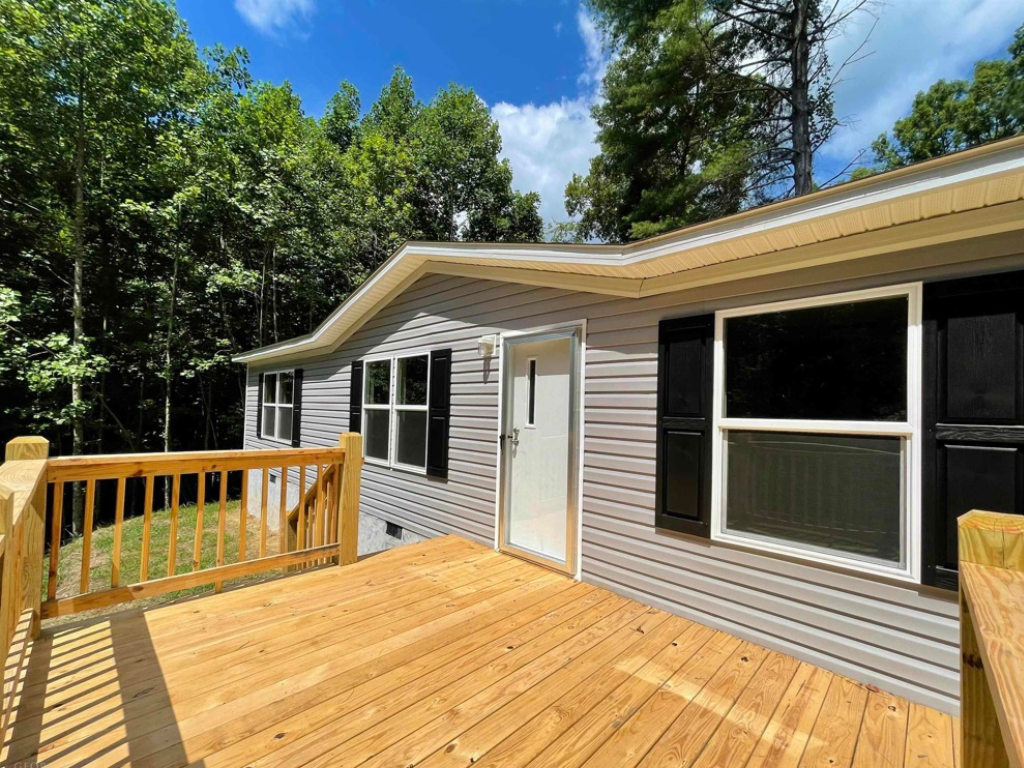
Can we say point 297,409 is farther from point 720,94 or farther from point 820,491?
point 720,94

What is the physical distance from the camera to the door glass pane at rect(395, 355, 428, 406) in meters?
5.19

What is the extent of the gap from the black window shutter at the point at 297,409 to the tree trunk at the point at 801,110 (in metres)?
9.60

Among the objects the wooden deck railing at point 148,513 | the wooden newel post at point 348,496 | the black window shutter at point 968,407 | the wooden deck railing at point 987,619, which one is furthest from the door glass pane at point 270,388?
the wooden deck railing at point 987,619

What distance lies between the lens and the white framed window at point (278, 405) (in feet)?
27.7

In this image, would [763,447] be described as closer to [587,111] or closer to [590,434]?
[590,434]

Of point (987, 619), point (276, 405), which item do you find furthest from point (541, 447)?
point (276, 405)

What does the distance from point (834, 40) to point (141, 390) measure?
16588 millimetres

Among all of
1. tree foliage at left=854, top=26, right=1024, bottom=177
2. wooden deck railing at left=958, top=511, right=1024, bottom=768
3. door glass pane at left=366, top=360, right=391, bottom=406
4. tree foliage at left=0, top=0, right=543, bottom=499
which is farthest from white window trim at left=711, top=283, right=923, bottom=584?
tree foliage at left=0, top=0, right=543, bottom=499

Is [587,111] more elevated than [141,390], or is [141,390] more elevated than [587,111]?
[587,111]

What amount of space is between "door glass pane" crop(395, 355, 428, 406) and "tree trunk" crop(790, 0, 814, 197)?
754 cm

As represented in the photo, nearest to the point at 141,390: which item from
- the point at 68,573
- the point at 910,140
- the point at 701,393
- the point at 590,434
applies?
the point at 68,573

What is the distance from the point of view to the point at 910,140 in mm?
9453

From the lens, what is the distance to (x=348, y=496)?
339 cm

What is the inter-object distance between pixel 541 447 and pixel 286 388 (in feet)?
22.1
